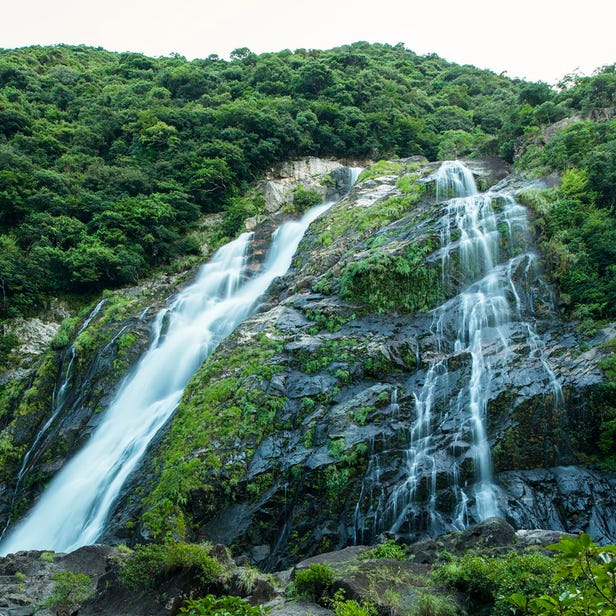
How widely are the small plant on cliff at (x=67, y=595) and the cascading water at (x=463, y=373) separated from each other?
5412mm

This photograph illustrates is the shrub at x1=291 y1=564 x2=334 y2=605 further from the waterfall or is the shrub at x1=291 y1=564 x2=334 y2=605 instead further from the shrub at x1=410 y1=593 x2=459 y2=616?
the waterfall

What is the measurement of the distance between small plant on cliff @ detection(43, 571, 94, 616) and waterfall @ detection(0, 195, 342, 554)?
4.04 m

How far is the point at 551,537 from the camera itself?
7719 mm

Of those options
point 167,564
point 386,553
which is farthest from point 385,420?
point 167,564

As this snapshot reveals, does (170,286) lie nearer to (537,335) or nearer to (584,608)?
(537,335)

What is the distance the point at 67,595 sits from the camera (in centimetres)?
826

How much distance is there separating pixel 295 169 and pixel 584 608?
34.2 metres

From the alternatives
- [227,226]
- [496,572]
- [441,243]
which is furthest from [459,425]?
[227,226]

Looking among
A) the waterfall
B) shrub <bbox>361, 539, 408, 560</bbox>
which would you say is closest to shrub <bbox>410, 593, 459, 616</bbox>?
shrub <bbox>361, 539, 408, 560</bbox>

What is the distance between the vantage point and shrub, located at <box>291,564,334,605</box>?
7.14 meters

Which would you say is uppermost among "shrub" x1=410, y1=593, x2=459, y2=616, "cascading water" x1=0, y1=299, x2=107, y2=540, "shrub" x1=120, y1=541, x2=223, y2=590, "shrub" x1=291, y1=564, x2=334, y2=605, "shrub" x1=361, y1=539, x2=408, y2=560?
"cascading water" x1=0, y1=299, x2=107, y2=540

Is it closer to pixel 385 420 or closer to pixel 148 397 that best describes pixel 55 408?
pixel 148 397

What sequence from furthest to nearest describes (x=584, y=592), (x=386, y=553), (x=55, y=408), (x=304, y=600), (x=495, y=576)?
1. (x=55, y=408)
2. (x=386, y=553)
3. (x=304, y=600)
4. (x=495, y=576)
5. (x=584, y=592)

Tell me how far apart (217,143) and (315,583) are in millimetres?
30598
